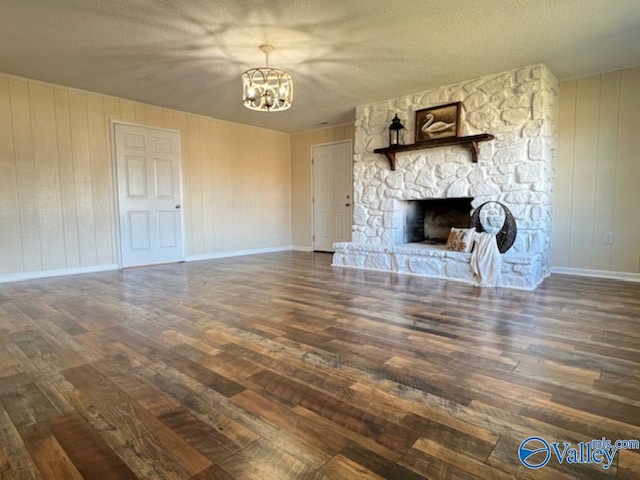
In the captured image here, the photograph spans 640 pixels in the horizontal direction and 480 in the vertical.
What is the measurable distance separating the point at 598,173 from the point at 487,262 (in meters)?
1.74

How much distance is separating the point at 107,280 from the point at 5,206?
1.38m

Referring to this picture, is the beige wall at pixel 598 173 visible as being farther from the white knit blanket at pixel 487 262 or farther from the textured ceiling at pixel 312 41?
the white knit blanket at pixel 487 262

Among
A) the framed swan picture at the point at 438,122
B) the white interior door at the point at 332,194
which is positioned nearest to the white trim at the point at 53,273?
the white interior door at the point at 332,194

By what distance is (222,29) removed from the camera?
118 inches

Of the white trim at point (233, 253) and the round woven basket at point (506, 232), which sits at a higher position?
the round woven basket at point (506, 232)

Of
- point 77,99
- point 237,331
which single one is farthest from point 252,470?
point 77,99

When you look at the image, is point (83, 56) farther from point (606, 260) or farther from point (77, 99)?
point (606, 260)

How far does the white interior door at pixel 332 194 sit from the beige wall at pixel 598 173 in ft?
10.3

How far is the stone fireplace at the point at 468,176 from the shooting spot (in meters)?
3.80

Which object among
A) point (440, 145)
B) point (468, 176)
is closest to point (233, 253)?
point (440, 145)

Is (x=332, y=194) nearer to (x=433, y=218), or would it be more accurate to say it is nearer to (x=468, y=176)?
(x=433, y=218)

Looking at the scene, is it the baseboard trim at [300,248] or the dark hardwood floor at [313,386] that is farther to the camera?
the baseboard trim at [300,248]

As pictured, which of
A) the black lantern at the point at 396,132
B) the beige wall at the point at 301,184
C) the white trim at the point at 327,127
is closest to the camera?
the black lantern at the point at 396,132

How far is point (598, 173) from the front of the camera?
4082mm
